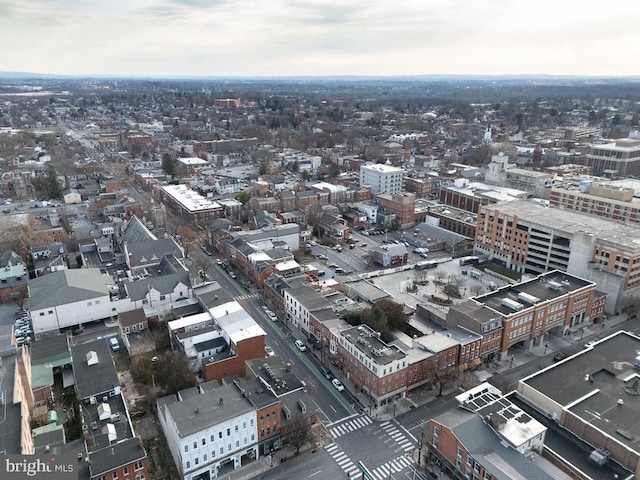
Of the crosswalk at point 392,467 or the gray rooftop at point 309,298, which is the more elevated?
the gray rooftop at point 309,298

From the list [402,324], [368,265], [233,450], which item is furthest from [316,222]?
[233,450]

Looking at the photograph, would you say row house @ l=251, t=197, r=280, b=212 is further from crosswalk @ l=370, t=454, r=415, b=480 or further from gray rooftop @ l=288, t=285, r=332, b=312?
crosswalk @ l=370, t=454, r=415, b=480

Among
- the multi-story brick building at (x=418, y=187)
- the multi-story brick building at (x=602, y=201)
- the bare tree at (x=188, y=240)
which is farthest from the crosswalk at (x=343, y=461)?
the multi-story brick building at (x=418, y=187)

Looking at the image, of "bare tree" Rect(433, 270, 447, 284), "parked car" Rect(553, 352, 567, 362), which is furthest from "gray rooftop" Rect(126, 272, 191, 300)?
"parked car" Rect(553, 352, 567, 362)

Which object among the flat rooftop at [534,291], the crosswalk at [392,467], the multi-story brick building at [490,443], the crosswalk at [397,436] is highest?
the flat rooftop at [534,291]

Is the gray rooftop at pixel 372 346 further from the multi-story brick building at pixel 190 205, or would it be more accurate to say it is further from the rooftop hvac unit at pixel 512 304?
the multi-story brick building at pixel 190 205

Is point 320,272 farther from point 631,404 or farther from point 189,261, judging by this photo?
point 631,404

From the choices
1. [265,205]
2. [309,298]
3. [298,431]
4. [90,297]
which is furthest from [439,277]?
[90,297]
